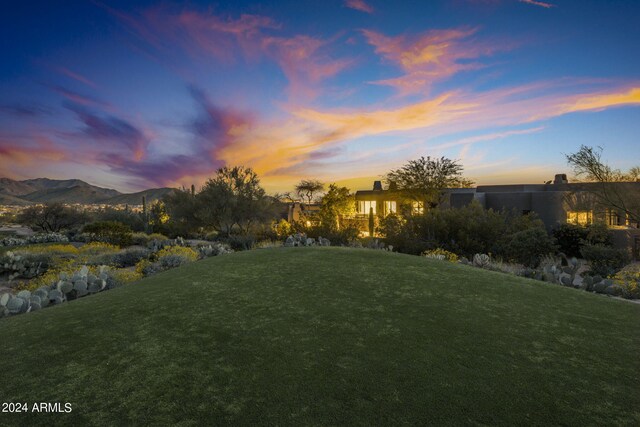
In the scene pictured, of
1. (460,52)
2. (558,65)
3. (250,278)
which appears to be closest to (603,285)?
(250,278)

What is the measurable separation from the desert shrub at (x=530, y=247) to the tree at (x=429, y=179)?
609 inches

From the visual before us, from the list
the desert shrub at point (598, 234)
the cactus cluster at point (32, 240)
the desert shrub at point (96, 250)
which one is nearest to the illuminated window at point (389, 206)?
the desert shrub at point (598, 234)

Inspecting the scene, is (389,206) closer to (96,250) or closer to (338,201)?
(338,201)

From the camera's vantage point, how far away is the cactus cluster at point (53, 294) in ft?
16.7

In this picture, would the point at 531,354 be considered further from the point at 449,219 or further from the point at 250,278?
the point at 449,219

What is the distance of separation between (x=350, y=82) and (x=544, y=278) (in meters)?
11.8

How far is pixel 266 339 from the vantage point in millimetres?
3252

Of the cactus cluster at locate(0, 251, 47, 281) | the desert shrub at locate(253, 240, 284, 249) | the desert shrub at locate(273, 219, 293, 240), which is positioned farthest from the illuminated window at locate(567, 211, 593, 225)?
the cactus cluster at locate(0, 251, 47, 281)

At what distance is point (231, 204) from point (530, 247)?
1816cm

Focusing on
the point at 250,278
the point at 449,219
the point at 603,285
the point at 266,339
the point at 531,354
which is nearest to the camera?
the point at 531,354

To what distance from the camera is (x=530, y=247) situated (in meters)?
12.7

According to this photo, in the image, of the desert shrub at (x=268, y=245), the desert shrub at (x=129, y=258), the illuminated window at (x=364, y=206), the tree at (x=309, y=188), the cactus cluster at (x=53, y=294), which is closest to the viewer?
the cactus cluster at (x=53, y=294)

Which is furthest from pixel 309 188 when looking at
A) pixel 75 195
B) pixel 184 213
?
pixel 75 195

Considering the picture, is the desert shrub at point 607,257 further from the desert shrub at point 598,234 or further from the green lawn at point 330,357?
the green lawn at point 330,357
